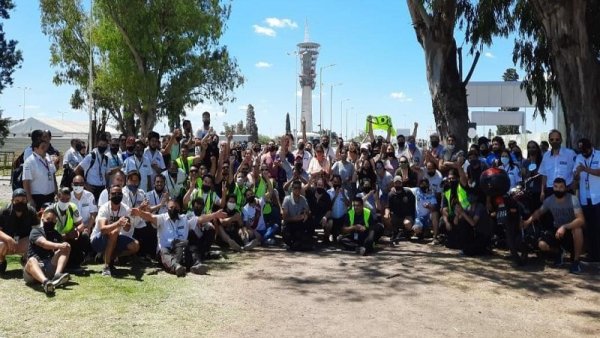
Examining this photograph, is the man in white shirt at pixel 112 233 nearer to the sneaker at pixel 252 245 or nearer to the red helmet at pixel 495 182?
the sneaker at pixel 252 245

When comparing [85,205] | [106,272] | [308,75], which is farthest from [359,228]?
[308,75]

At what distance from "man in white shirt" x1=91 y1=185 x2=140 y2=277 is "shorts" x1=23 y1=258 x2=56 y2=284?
2.39 feet

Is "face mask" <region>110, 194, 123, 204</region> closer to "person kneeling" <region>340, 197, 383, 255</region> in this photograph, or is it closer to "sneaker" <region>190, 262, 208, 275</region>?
"sneaker" <region>190, 262, 208, 275</region>

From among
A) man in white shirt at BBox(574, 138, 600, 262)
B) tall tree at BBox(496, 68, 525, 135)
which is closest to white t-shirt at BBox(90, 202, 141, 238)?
man in white shirt at BBox(574, 138, 600, 262)

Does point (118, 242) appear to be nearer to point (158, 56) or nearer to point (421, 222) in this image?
point (421, 222)

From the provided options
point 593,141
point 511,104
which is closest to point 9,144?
point 511,104

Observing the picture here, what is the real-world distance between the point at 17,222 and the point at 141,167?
2604mm

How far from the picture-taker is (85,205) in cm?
821

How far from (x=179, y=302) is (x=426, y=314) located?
9.28ft

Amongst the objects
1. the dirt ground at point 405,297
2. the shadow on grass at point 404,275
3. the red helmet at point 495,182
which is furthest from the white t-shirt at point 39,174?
the red helmet at point 495,182

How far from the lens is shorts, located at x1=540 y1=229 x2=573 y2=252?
8023 millimetres

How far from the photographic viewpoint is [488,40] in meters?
13.7

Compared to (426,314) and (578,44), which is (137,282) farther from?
(578,44)

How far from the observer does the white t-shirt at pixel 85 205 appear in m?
8.14
